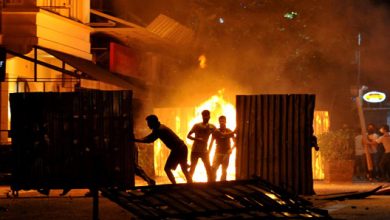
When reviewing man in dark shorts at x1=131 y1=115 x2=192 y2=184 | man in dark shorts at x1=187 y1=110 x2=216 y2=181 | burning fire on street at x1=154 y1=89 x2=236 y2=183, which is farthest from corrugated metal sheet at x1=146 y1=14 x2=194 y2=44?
man in dark shorts at x1=131 y1=115 x2=192 y2=184

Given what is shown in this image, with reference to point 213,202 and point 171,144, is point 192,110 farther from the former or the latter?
point 213,202

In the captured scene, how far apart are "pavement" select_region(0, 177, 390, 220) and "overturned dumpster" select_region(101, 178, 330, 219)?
92 centimetres

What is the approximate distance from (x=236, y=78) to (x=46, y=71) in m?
8.14

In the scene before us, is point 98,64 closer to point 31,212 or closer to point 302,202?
point 31,212

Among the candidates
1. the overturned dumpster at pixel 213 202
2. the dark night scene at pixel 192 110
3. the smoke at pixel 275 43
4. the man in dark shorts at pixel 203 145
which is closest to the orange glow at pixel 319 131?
the dark night scene at pixel 192 110

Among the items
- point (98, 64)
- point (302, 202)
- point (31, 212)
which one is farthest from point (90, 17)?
point (302, 202)

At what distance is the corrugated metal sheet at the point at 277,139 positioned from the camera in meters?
15.4

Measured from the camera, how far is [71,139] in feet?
51.8

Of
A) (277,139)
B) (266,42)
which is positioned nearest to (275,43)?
(266,42)

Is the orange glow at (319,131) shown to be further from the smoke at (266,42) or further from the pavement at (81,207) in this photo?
the smoke at (266,42)

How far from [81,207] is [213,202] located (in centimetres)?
372

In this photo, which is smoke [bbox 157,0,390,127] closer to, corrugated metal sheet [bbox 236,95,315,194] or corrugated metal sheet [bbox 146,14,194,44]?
corrugated metal sheet [bbox 146,14,194,44]

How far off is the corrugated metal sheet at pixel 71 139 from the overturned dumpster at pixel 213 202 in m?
4.46

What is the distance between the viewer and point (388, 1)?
34562mm
